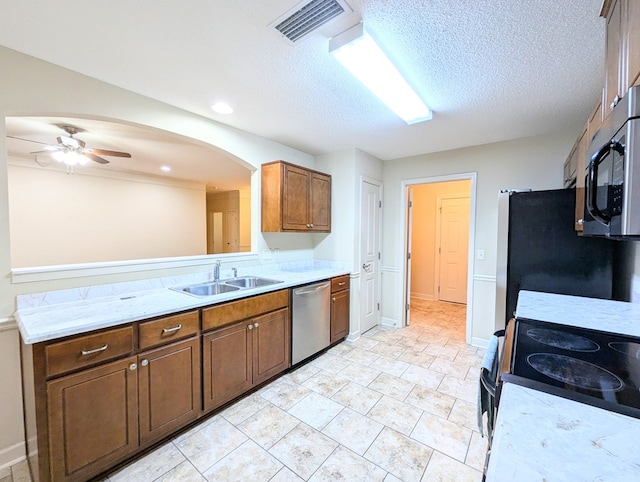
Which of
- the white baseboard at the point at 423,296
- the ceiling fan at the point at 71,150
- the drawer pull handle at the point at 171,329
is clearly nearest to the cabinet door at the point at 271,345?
the drawer pull handle at the point at 171,329

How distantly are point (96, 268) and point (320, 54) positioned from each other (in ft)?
6.92

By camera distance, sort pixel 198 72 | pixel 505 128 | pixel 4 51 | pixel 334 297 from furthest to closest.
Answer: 1. pixel 334 297
2. pixel 505 128
3. pixel 198 72
4. pixel 4 51

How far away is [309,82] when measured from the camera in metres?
1.94

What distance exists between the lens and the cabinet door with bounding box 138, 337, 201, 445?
1667 millimetres

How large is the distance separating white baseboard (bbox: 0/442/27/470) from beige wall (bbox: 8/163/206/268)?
147 inches

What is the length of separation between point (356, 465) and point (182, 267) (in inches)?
79.4

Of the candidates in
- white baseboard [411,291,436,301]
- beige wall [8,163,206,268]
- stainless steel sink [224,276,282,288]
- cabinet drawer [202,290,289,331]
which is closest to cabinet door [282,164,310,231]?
stainless steel sink [224,276,282,288]

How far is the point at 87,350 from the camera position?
1451 mm

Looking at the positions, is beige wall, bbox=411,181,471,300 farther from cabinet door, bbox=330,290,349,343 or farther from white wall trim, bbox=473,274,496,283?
cabinet door, bbox=330,290,349,343

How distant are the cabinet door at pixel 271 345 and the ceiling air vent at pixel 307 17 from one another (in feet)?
6.60

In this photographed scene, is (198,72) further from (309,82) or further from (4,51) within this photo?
(4,51)

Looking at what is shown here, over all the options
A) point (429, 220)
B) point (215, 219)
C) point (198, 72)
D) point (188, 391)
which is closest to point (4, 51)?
point (198, 72)

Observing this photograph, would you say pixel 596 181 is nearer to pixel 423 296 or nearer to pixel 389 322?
pixel 389 322

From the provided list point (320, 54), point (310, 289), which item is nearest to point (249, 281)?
point (310, 289)
